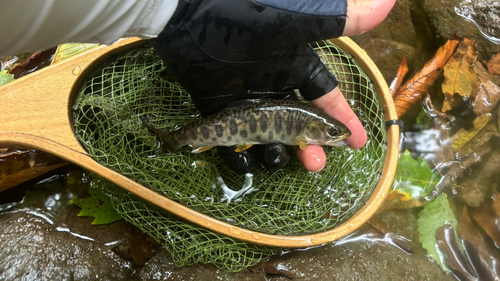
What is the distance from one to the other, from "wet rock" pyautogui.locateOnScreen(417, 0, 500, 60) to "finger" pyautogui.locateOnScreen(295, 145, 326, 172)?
2.06 m

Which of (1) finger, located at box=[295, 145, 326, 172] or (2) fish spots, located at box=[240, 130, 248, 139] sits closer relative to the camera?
(2) fish spots, located at box=[240, 130, 248, 139]

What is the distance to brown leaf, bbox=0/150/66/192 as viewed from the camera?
7.90 ft

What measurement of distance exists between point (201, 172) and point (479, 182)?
257 cm

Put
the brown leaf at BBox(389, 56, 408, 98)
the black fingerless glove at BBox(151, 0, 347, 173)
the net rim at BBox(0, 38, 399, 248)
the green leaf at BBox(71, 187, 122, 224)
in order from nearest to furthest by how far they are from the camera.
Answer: the black fingerless glove at BBox(151, 0, 347, 173), the net rim at BBox(0, 38, 399, 248), the green leaf at BBox(71, 187, 122, 224), the brown leaf at BBox(389, 56, 408, 98)

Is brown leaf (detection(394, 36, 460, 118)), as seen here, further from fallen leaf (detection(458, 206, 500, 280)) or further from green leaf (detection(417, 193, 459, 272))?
fallen leaf (detection(458, 206, 500, 280))

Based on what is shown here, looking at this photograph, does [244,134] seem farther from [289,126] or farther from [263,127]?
[289,126]

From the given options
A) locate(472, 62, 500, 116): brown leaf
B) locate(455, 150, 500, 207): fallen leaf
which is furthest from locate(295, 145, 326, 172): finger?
locate(472, 62, 500, 116): brown leaf

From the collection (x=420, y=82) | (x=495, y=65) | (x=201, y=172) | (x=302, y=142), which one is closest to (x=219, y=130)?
(x=201, y=172)

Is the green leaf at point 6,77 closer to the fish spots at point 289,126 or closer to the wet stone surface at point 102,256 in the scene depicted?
the wet stone surface at point 102,256

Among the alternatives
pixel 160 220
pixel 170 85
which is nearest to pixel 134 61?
pixel 170 85

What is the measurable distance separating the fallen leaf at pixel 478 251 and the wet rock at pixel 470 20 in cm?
171

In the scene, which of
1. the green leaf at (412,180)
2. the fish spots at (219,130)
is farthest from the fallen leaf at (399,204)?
the fish spots at (219,130)

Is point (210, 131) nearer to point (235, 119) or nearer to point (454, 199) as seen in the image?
point (235, 119)

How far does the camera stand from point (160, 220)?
91.8 inches
